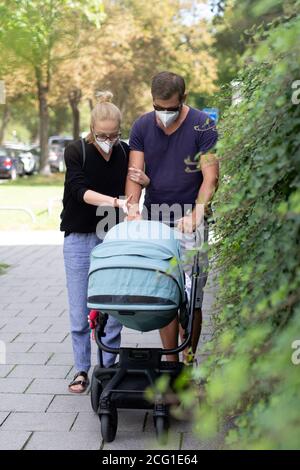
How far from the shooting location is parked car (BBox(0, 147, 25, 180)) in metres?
37.0

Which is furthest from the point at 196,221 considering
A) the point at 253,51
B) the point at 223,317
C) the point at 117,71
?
the point at 117,71

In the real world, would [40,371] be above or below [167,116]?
below

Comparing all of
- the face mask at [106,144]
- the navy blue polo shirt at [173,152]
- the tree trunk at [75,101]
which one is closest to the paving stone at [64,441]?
the navy blue polo shirt at [173,152]

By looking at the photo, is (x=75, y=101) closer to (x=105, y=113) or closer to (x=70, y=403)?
(x=105, y=113)

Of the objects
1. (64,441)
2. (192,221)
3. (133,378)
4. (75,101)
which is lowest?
(75,101)

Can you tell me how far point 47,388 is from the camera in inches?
212

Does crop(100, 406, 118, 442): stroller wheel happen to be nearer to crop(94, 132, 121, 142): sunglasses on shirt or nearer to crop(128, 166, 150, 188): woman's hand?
crop(128, 166, 150, 188): woman's hand

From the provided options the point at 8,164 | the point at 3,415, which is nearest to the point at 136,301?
the point at 3,415

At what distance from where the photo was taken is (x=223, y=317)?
133 inches

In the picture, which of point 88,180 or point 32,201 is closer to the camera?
point 88,180

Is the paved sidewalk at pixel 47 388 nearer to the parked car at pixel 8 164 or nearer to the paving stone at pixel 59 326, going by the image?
the paving stone at pixel 59 326

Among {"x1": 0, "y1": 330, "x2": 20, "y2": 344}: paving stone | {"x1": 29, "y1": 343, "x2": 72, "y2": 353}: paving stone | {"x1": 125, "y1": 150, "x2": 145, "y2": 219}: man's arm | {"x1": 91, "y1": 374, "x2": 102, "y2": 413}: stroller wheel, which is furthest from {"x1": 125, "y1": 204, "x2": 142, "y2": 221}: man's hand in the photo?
{"x1": 0, "y1": 330, "x2": 20, "y2": 344}: paving stone

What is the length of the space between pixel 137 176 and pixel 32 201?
767 inches

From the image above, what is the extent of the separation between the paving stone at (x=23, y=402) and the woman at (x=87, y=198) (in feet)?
0.83
